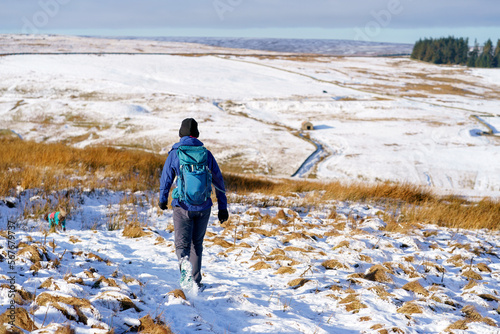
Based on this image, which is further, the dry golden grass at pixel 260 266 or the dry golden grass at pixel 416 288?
the dry golden grass at pixel 260 266

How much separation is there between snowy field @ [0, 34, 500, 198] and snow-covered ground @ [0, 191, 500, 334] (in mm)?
12789

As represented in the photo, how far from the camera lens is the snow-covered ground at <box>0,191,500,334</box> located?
370 cm

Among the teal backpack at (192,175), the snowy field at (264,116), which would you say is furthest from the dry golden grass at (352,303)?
the snowy field at (264,116)

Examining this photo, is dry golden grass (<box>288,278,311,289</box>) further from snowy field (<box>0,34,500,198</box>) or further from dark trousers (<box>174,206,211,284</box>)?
snowy field (<box>0,34,500,198</box>)

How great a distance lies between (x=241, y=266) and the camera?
18.5ft

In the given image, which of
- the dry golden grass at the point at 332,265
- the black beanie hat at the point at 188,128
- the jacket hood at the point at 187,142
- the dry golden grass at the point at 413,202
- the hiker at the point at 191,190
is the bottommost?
the dry golden grass at the point at 413,202

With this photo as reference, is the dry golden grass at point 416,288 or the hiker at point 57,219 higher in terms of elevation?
the hiker at point 57,219

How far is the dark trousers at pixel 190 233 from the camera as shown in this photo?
14.2 feet

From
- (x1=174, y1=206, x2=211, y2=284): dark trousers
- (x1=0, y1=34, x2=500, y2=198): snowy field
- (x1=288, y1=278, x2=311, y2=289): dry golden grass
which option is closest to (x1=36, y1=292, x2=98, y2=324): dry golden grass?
(x1=174, y1=206, x2=211, y2=284): dark trousers

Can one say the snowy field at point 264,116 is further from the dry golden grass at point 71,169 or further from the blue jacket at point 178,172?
the blue jacket at point 178,172

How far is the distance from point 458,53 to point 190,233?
494ft

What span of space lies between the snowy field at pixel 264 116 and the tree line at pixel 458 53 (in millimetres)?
62688

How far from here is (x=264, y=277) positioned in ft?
17.2

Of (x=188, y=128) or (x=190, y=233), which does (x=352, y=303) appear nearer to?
(x=190, y=233)
